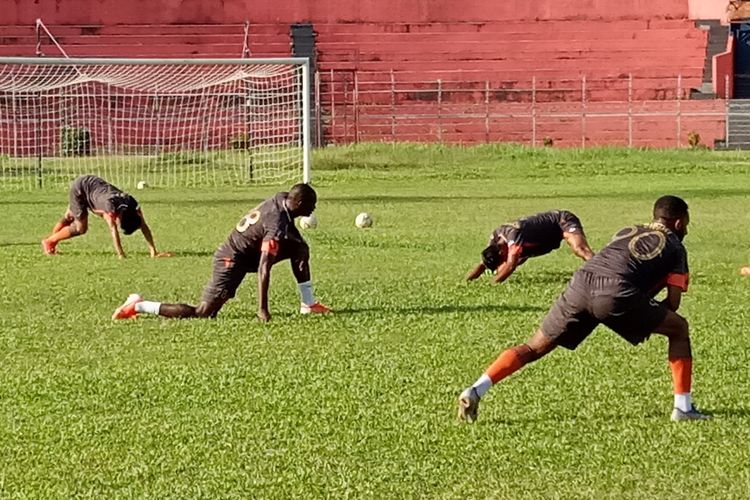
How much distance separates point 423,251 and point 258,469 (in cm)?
1130

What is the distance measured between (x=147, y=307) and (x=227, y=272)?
778 mm

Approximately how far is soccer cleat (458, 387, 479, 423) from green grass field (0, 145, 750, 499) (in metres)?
0.08

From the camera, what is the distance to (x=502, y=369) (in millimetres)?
8398

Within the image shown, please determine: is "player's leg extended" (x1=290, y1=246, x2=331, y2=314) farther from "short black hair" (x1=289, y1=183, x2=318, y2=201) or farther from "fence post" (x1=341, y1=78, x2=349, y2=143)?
"fence post" (x1=341, y1=78, x2=349, y2=143)

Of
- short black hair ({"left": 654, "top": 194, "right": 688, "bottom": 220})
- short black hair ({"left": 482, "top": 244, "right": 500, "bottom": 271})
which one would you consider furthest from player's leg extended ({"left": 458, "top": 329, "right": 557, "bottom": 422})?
short black hair ({"left": 482, "top": 244, "right": 500, "bottom": 271})

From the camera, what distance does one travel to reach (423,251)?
1858 centimetres

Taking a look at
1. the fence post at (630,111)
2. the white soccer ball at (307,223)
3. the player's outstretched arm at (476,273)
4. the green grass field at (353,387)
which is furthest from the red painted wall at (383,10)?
the player's outstretched arm at (476,273)

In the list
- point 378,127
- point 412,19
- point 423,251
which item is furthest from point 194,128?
point 423,251

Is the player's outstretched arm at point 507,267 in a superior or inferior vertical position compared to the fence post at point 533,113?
inferior

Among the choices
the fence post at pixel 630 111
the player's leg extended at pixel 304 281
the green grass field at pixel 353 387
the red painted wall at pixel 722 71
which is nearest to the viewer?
the green grass field at pixel 353 387

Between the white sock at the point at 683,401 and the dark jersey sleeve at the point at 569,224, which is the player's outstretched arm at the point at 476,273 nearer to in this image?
the dark jersey sleeve at the point at 569,224

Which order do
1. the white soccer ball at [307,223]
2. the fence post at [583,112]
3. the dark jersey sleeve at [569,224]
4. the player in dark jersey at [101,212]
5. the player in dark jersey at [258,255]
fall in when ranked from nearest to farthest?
the player in dark jersey at [258,255] < the dark jersey sleeve at [569,224] < the player in dark jersey at [101,212] < the white soccer ball at [307,223] < the fence post at [583,112]

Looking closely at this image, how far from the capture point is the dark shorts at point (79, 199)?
18.5 metres

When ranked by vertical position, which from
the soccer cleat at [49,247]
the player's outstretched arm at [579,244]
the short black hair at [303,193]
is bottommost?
the soccer cleat at [49,247]
